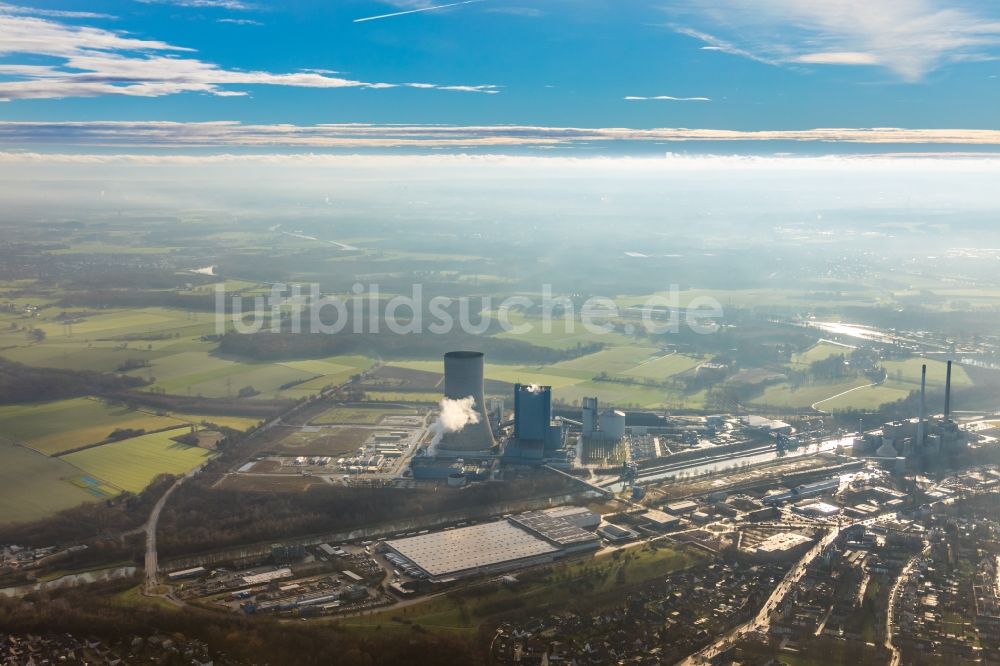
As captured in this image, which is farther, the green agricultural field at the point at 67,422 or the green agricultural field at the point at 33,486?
the green agricultural field at the point at 67,422

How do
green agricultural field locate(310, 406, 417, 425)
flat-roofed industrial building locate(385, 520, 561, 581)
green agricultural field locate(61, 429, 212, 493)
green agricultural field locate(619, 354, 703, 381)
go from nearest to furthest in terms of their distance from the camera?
flat-roofed industrial building locate(385, 520, 561, 581) < green agricultural field locate(61, 429, 212, 493) < green agricultural field locate(310, 406, 417, 425) < green agricultural field locate(619, 354, 703, 381)

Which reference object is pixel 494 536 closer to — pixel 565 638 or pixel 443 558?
pixel 443 558

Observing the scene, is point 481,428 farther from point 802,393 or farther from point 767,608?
point 802,393

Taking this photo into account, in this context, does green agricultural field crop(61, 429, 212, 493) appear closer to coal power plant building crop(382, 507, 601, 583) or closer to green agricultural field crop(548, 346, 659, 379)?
coal power plant building crop(382, 507, 601, 583)

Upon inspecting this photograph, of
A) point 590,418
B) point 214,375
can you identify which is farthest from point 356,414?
point 590,418

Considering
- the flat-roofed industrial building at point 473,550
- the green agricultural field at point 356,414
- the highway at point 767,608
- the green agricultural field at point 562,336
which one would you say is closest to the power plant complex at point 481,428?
the green agricultural field at point 356,414

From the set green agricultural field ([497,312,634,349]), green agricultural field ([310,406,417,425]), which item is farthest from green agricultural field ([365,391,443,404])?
green agricultural field ([497,312,634,349])

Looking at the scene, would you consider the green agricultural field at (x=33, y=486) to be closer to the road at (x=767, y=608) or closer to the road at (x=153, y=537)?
the road at (x=153, y=537)

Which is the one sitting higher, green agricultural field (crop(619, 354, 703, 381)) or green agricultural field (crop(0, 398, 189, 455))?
green agricultural field (crop(619, 354, 703, 381))
